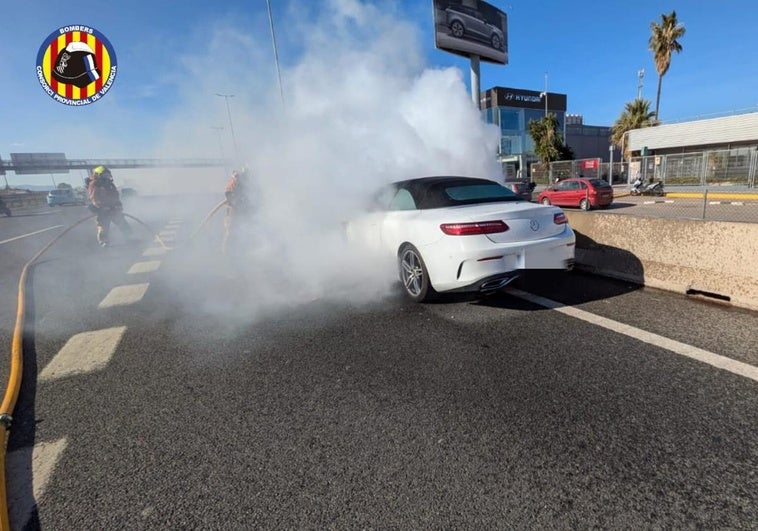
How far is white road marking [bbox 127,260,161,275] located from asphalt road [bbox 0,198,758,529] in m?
A: 2.77

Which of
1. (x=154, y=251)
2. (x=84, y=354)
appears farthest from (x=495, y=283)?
(x=154, y=251)

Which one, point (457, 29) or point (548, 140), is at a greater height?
point (457, 29)

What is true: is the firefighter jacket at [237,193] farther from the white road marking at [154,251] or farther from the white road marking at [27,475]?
the white road marking at [27,475]

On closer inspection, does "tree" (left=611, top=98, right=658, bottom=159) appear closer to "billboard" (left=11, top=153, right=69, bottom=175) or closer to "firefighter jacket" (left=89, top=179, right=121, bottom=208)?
"firefighter jacket" (left=89, top=179, right=121, bottom=208)

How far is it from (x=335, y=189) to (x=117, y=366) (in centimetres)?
407

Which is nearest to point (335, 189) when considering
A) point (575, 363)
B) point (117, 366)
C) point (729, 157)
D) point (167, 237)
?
point (117, 366)

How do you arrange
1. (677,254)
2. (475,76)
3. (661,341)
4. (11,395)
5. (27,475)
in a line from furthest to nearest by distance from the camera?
1. (475,76)
2. (677,254)
3. (661,341)
4. (11,395)
5. (27,475)

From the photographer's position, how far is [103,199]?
888 centimetres

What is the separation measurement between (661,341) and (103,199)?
10553mm

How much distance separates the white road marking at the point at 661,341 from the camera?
2.49 meters

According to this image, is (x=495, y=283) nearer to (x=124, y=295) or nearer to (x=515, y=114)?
(x=124, y=295)

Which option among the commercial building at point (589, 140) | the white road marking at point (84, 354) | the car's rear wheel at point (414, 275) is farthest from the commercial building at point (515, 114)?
the white road marking at point (84, 354)

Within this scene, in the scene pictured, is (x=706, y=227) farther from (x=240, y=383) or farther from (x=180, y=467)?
(x=180, y=467)

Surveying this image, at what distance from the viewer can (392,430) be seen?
7.07ft
